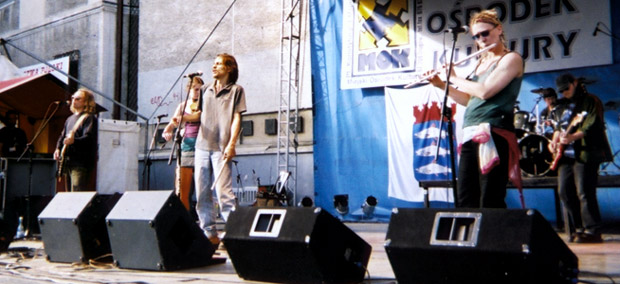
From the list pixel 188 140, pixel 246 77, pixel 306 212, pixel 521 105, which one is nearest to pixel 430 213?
pixel 306 212

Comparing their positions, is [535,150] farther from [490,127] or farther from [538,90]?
[490,127]

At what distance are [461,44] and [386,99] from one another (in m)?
1.37

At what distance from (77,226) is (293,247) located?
205cm

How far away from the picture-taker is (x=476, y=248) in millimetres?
2748

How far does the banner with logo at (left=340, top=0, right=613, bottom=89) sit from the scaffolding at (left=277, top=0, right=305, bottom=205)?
1.34m

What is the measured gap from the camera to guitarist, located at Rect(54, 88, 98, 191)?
18.1 ft

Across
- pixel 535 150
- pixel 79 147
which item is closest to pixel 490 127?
pixel 79 147

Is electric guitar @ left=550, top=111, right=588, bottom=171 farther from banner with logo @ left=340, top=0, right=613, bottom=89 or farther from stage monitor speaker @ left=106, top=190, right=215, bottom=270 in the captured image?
stage monitor speaker @ left=106, top=190, right=215, bottom=270

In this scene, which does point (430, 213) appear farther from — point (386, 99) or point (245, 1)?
point (245, 1)

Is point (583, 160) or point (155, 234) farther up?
point (583, 160)

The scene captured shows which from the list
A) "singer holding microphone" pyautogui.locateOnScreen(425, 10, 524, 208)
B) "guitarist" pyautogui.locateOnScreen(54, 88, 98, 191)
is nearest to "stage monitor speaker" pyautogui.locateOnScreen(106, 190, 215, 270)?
"guitarist" pyautogui.locateOnScreen(54, 88, 98, 191)

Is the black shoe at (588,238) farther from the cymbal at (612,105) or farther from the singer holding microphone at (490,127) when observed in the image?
the singer holding microphone at (490,127)

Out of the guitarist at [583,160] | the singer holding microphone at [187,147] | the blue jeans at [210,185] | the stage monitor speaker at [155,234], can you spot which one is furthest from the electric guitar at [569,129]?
the stage monitor speaker at [155,234]

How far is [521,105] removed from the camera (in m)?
8.18
